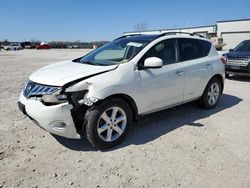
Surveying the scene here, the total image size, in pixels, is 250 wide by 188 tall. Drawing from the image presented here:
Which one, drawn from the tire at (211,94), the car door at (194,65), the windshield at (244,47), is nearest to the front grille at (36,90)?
the car door at (194,65)

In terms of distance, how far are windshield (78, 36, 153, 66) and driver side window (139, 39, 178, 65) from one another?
0.55 feet

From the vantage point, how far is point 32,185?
288cm

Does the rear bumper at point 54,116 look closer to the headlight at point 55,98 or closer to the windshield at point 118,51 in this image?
the headlight at point 55,98

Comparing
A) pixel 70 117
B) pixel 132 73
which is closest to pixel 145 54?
pixel 132 73

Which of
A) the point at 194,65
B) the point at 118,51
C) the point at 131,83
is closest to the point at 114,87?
the point at 131,83

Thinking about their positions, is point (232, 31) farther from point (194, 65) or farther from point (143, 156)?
Result: point (143, 156)

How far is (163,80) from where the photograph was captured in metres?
4.29

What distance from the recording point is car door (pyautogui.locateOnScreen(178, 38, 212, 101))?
482 cm

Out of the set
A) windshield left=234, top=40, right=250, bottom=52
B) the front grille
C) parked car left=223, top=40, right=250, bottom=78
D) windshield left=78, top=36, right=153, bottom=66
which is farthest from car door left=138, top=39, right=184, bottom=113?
windshield left=234, top=40, right=250, bottom=52

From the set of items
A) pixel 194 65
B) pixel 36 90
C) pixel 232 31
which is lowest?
pixel 36 90

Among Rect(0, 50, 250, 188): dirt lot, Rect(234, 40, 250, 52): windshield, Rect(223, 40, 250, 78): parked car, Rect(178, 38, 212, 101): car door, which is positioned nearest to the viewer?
Rect(0, 50, 250, 188): dirt lot

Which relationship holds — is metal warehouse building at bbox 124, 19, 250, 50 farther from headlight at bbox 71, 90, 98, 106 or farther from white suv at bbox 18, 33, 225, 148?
headlight at bbox 71, 90, 98, 106

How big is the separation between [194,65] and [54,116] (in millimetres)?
3030

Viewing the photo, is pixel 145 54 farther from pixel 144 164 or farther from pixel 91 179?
pixel 91 179
